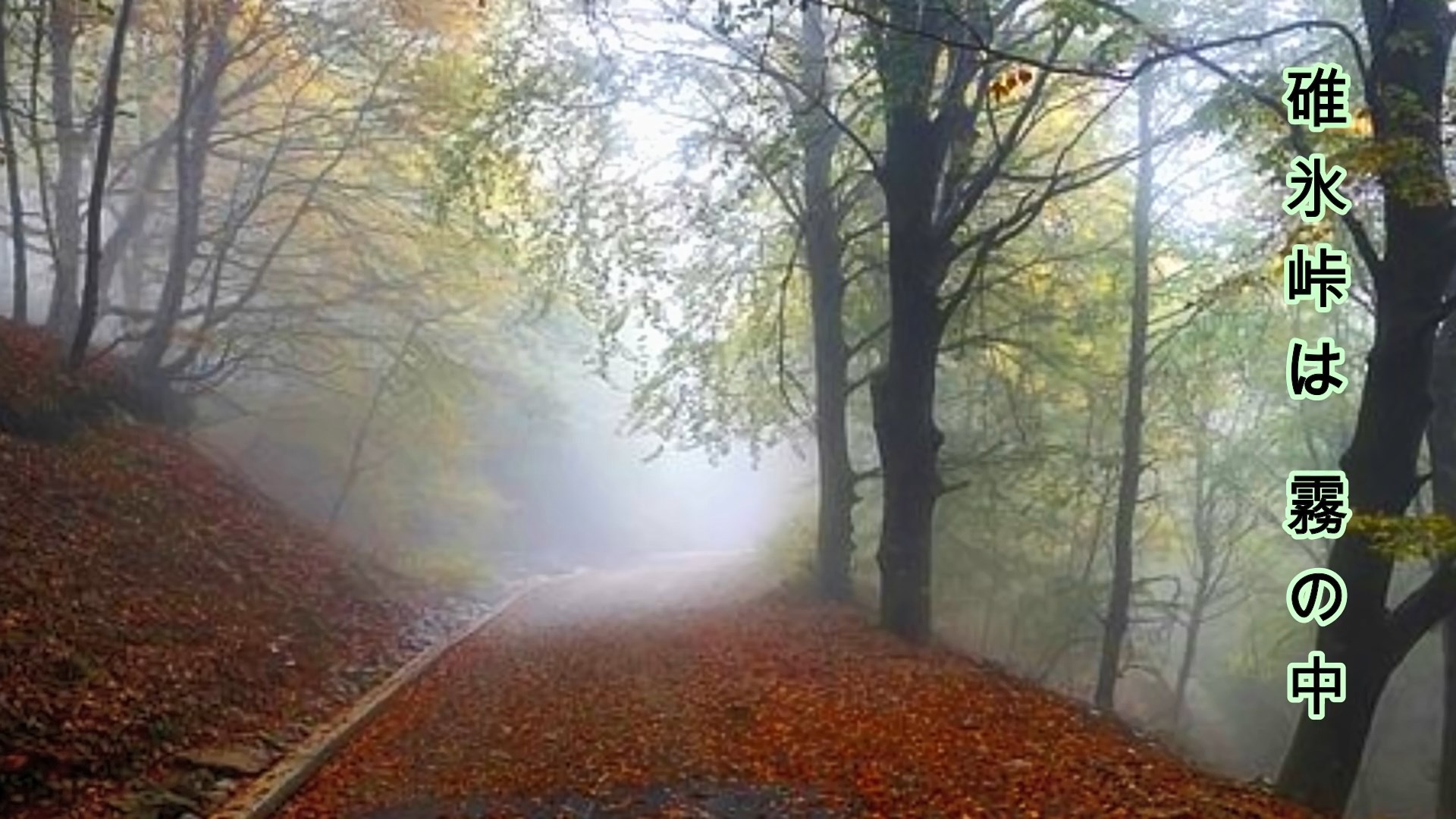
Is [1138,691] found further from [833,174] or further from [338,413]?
[338,413]

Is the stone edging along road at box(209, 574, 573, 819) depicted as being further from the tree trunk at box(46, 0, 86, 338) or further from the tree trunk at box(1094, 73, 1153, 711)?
the tree trunk at box(1094, 73, 1153, 711)

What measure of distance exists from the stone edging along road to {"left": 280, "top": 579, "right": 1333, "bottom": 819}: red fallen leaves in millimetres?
119

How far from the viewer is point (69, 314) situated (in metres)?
18.1

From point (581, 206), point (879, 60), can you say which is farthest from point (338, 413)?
point (879, 60)

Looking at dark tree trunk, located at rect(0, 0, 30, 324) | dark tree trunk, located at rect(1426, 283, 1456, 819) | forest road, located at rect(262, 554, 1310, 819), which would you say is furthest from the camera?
dark tree trunk, located at rect(0, 0, 30, 324)

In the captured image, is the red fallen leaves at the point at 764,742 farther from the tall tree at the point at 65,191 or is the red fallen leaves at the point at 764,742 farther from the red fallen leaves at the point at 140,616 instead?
the tall tree at the point at 65,191

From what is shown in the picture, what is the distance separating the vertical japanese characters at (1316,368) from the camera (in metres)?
8.47

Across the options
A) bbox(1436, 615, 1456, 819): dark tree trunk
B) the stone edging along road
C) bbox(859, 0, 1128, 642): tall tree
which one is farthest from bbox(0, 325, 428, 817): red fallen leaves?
bbox(1436, 615, 1456, 819): dark tree trunk

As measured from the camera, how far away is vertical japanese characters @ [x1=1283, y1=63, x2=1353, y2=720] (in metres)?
8.47

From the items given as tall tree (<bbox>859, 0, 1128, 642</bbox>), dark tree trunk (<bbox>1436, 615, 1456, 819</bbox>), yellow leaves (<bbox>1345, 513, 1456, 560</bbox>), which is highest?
tall tree (<bbox>859, 0, 1128, 642</bbox>)

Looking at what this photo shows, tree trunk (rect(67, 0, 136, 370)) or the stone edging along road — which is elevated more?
tree trunk (rect(67, 0, 136, 370))

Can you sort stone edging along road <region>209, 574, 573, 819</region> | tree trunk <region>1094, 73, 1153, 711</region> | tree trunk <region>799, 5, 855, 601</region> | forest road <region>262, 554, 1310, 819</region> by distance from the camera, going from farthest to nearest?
tree trunk <region>799, 5, 855, 601</region>, tree trunk <region>1094, 73, 1153, 711</region>, stone edging along road <region>209, 574, 573, 819</region>, forest road <region>262, 554, 1310, 819</region>

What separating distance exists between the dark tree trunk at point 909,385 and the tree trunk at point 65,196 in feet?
35.0

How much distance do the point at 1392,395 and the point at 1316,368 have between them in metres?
1.36
